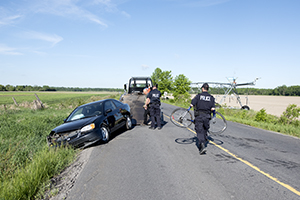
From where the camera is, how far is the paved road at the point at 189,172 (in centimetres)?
362

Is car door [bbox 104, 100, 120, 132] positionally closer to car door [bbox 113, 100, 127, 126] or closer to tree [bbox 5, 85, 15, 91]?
car door [bbox 113, 100, 127, 126]

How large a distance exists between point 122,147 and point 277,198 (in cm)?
468

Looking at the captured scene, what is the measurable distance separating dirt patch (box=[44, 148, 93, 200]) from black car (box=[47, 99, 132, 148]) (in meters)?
0.94

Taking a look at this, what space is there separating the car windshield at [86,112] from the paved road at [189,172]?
5.30ft

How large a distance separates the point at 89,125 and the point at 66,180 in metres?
2.82

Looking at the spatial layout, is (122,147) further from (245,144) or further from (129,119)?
(245,144)

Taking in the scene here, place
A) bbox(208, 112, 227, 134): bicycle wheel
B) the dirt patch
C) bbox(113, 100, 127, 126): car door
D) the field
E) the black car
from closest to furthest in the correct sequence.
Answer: the dirt patch, the black car, bbox(208, 112, 227, 134): bicycle wheel, bbox(113, 100, 127, 126): car door, the field

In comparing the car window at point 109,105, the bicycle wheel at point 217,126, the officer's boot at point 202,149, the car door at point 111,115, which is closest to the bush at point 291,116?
the bicycle wheel at point 217,126

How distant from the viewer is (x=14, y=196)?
3.49m

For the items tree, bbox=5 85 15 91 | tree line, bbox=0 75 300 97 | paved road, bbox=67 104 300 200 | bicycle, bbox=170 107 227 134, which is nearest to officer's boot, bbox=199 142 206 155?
paved road, bbox=67 104 300 200

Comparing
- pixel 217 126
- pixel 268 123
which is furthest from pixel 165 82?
pixel 217 126

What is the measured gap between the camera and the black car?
6.86 meters

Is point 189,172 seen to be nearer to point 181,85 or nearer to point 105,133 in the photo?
point 105,133

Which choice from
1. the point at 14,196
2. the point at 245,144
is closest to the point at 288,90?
the point at 245,144
